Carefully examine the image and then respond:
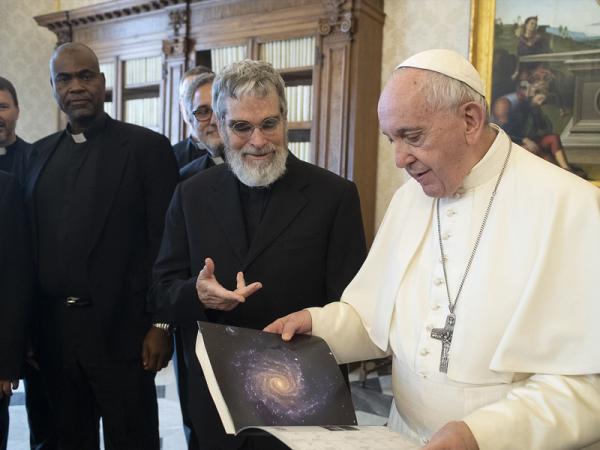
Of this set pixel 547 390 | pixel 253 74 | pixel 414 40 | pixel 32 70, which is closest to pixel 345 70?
pixel 414 40

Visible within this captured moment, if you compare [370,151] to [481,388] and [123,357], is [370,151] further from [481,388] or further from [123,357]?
[481,388]

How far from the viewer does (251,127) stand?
6.43ft

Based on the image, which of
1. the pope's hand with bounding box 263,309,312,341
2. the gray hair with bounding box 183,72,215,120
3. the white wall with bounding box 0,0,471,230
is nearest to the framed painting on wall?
the white wall with bounding box 0,0,471,230

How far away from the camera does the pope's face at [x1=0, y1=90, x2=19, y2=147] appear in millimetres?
3371

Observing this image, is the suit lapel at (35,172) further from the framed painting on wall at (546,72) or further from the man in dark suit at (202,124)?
the framed painting on wall at (546,72)

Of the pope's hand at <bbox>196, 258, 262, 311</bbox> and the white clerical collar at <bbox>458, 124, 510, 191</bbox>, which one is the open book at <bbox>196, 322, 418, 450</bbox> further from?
the white clerical collar at <bbox>458, 124, 510, 191</bbox>

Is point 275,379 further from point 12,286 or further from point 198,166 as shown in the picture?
point 198,166

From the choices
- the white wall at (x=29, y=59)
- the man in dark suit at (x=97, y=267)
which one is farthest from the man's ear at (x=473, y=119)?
the white wall at (x=29, y=59)

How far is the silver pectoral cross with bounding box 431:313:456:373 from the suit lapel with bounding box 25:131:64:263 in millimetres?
1816

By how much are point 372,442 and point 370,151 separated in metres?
4.19

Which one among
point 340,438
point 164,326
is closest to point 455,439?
point 340,438

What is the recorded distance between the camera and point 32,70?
24.6 feet

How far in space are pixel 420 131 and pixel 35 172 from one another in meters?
1.93

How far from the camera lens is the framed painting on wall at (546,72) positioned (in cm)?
437
